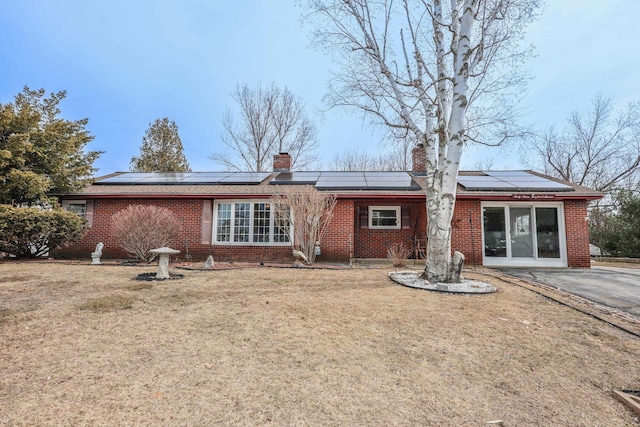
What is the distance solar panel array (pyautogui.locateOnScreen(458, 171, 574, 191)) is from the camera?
1008 centimetres

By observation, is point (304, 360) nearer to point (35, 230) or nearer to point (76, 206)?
point (35, 230)

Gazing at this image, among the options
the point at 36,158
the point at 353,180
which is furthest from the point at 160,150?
the point at 353,180

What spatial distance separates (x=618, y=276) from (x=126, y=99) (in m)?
19.1

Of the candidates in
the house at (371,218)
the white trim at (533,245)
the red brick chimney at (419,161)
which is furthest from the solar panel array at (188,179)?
the white trim at (533,245)

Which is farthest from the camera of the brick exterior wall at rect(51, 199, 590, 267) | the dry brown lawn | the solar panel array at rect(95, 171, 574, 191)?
the solar panel array at rect(95, 171, 574, 191)

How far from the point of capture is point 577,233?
9.65 metres

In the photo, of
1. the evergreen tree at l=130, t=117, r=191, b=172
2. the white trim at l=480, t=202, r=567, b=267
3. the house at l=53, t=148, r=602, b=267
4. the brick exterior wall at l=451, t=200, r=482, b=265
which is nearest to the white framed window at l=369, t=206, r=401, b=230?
the house at l=53, t=148, r=602, b=267

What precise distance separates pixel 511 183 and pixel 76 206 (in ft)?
52.2

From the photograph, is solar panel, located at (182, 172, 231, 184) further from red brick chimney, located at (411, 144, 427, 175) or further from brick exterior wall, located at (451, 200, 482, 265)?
brick exterior wall, located at (451, 200, 482, 265)

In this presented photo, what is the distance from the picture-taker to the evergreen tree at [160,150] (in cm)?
2427

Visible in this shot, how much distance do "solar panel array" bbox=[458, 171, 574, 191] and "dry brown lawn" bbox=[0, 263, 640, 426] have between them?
6.07 meters

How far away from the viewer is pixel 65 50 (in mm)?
9391

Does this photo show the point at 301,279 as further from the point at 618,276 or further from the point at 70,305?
the point at 618,276

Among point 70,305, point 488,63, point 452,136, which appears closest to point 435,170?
point 452,136
